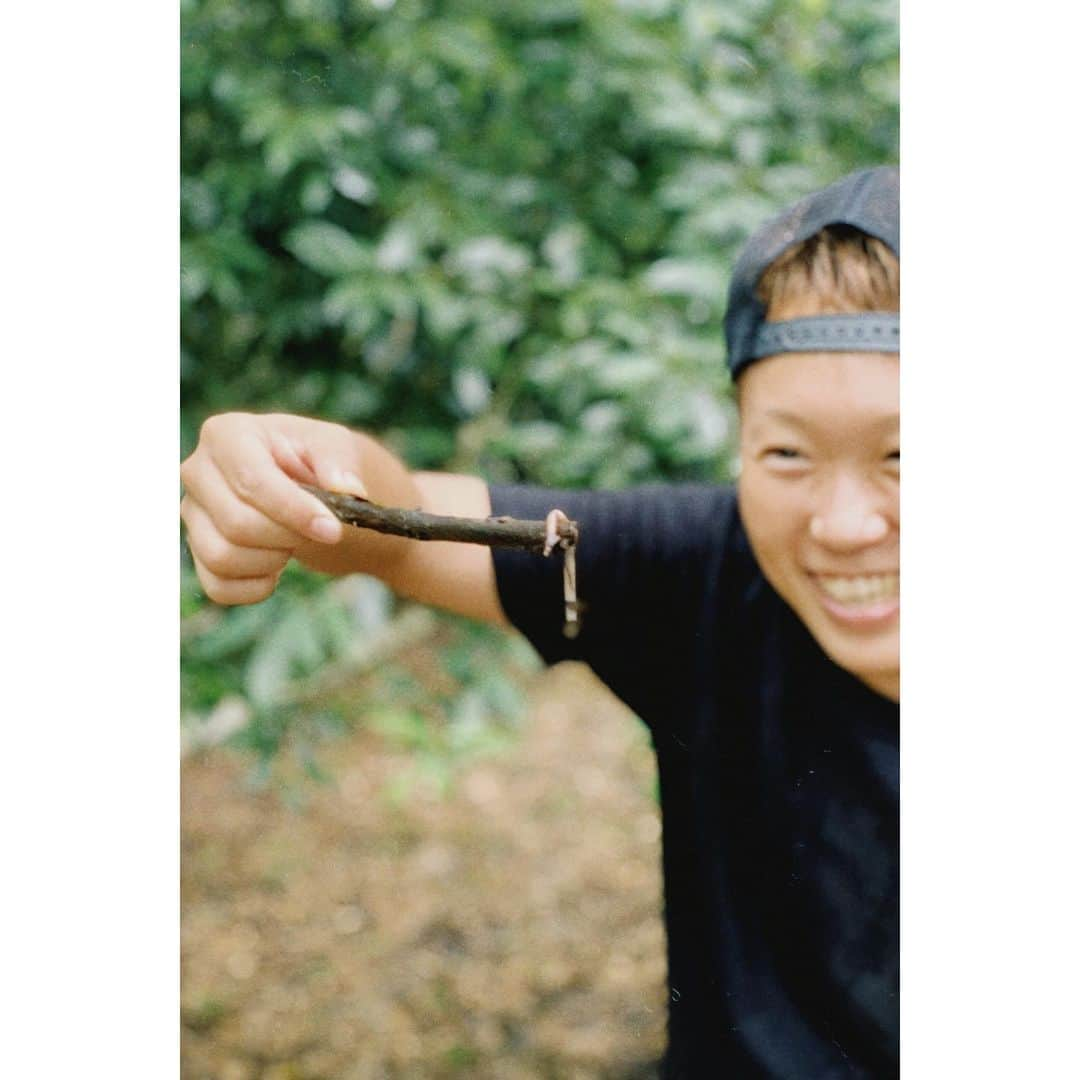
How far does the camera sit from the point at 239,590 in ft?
2.04

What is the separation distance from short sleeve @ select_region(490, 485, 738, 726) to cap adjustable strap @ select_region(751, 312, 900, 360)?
0.45 feet

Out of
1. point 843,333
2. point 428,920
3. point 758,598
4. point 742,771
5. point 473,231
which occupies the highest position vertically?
point 473,231

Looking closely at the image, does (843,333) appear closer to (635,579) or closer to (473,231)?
(635,579)

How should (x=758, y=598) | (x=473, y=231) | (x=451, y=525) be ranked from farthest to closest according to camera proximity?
1. (x=473, y=231)
2. (x=758, y=598)
3. (x=451, y=525)

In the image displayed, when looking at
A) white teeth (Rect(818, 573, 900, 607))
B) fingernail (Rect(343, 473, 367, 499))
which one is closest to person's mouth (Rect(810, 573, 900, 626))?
white teeth (Rect(818, 573, 900, 607))

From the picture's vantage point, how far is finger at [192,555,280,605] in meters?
0.61

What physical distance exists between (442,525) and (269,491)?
9 cm

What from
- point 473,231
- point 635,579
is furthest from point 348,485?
point 473,231

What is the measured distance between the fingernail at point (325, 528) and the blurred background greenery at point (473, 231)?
20cm

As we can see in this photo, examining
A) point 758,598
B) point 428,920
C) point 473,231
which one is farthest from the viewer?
point 428,920

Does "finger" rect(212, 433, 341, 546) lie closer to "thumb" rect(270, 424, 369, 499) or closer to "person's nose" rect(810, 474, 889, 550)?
"thumb" rect(270, 424, 369, 499)

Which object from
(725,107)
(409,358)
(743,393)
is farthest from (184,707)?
(725,107)

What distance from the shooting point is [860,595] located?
60cm

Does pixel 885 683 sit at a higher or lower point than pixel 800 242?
lower
